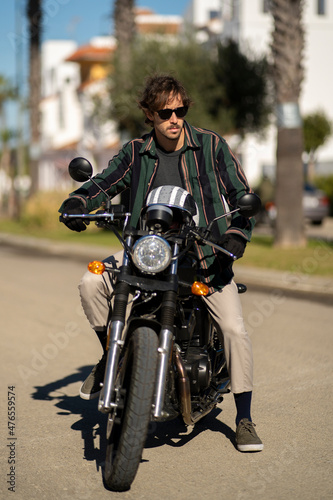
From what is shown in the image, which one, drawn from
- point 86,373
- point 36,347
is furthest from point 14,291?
point 86,373

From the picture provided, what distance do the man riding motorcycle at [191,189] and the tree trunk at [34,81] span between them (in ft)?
79.8

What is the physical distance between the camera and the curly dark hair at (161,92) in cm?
409

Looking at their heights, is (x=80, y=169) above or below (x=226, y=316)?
above

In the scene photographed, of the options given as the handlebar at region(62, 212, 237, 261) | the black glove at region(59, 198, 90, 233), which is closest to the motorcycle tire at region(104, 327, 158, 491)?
the handlebar at region(62, 212, 237, 261)

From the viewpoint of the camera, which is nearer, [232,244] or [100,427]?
[232,244]

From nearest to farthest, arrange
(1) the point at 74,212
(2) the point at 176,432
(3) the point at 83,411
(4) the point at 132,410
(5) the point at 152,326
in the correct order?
(4) the point at 132,410 < (5) the point at 152,326 < (1) the point at 74,212 < (2) the point at 176,432 < (3) the point at 83,411

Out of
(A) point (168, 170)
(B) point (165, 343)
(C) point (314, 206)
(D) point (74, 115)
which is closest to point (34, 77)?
(C) point (314, 206)

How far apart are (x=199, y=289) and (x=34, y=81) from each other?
26.4 meters

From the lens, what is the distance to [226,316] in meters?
4.07

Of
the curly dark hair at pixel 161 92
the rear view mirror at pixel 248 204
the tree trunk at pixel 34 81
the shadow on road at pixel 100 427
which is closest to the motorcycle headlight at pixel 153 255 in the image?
the rear view mirror at pixel 248 204

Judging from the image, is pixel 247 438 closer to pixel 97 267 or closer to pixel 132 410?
pixel 132 410

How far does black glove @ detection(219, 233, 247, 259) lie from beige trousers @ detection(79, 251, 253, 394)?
395 mm

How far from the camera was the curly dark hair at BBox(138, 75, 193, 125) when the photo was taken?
4.09 metres

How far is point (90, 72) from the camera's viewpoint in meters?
52.7
